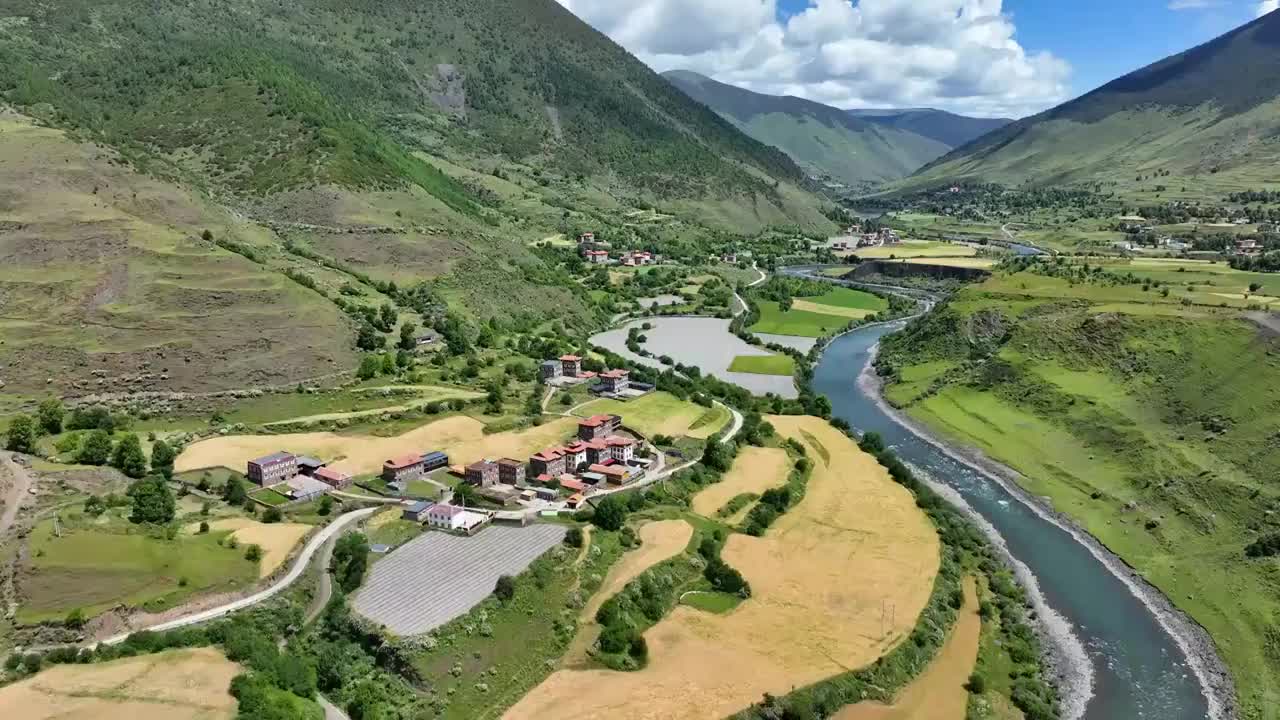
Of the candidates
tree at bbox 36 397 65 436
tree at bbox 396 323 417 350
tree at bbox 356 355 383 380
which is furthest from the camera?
tree at bbox 396 323 417 350

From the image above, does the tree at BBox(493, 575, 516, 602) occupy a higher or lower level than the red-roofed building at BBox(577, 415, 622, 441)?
lower

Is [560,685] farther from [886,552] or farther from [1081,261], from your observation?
[1081,261]

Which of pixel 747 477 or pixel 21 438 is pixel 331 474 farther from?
pixel 747 477

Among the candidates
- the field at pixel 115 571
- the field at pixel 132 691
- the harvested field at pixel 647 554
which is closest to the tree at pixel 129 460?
the field at pixel 115 571

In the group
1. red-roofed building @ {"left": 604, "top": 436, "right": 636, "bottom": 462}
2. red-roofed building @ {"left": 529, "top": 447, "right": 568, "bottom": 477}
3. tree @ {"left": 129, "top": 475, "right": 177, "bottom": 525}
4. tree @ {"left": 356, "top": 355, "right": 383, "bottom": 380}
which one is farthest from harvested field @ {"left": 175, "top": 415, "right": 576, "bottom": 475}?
tree @ {"left": 356, "top": 355, "right": 383, "bottom": 380}

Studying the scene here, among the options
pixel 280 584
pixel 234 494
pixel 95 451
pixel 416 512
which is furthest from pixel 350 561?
pixel 95 451

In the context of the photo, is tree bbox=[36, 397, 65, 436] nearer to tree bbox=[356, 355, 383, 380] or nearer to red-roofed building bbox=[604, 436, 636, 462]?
tree bbox=[356, 355, 383, 380]

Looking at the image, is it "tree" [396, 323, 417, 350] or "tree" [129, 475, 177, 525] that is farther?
"tree" [396, 323, 417, 350]
